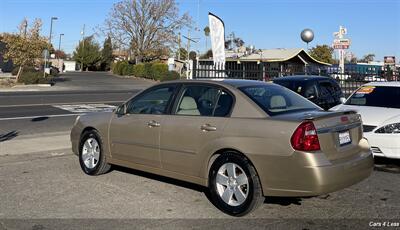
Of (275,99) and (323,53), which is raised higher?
(323,53)

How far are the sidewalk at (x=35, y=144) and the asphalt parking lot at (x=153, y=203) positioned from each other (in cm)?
182

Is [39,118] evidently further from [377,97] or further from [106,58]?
[106,58]

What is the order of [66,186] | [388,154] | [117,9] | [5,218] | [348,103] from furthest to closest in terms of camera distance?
[117,9] → [348,103] → [388,154] → [66,186] → [5,218]

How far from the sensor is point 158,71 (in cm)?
5356

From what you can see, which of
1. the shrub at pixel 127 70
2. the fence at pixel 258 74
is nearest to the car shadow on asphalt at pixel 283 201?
the fence at pixel 258 74

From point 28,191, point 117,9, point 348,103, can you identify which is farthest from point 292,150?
point 117,9

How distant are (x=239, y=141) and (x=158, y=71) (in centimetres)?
4914

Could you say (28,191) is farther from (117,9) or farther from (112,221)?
(117,9)

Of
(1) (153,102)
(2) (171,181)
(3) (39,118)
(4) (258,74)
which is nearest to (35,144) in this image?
(2) (171,181)

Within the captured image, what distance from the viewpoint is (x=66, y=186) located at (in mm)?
6367

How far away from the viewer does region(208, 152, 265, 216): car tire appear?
4922 millimetres

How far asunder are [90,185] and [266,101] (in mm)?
2800

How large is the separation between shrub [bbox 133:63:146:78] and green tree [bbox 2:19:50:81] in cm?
1957

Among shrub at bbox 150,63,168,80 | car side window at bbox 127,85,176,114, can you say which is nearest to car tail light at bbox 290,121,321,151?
car side window at bbox 127,85,176,114
